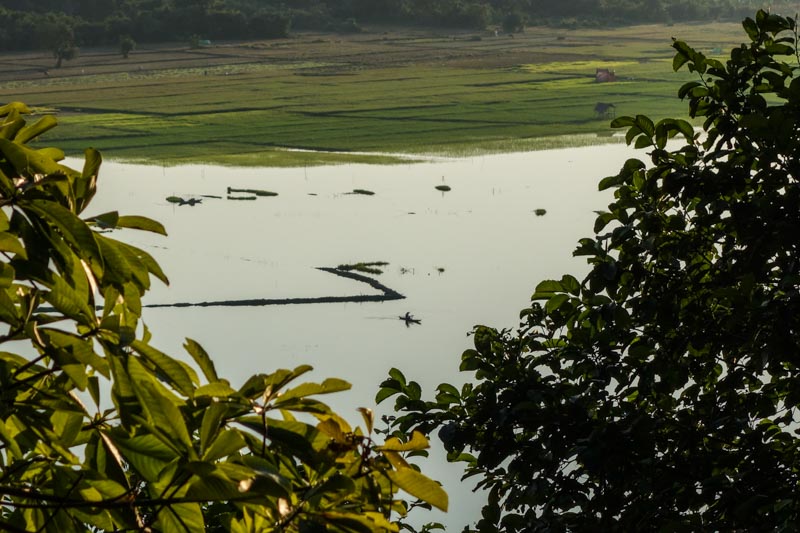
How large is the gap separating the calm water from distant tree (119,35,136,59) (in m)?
19.3

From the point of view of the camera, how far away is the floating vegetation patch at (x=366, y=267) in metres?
13.1

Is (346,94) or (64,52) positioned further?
(64,52)

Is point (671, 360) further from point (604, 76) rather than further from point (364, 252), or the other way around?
point (604, 76)

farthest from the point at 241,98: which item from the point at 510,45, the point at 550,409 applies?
the point at 550,409

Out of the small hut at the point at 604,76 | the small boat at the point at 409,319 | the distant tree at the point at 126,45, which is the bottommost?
the small boat at the point at 409,319

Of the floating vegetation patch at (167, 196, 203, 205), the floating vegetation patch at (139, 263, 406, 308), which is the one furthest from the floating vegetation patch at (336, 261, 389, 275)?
the floating vegetation patch at (167, 196, 203, 205)

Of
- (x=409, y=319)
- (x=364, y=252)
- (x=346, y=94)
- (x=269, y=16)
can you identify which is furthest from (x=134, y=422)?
(x=269, y=16)

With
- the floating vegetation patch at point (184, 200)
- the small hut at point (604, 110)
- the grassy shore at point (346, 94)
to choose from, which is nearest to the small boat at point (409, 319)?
the floating vegetation patch at point (184, 200)

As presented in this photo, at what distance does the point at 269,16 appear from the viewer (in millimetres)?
43625

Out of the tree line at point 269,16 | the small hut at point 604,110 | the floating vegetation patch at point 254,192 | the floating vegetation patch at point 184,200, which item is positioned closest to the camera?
the floating vegetation patch at point 184,200

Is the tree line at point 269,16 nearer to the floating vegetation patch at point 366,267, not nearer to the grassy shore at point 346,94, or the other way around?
the grassy shore at point 346,94

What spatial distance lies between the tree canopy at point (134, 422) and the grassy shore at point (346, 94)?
18.8 m

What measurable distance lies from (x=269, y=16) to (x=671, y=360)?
139 feet

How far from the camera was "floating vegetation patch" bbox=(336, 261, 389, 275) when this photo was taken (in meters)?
13.1
